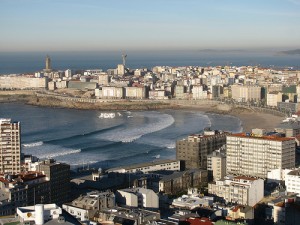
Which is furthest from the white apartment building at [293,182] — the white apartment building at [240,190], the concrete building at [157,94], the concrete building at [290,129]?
the concrete building at [157,94]

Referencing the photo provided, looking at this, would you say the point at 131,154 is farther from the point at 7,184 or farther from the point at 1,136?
the point at 7,184

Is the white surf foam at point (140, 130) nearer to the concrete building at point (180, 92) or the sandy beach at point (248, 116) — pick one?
the sandy beach at point (248, 116)

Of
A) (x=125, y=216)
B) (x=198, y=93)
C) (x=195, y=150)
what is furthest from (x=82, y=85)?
(x=125, y=216)

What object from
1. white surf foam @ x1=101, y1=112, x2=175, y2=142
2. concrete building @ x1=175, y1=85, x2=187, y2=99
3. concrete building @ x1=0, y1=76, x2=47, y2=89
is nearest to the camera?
white surf foam @ x1=101, y1=112, x2=175, y2=142

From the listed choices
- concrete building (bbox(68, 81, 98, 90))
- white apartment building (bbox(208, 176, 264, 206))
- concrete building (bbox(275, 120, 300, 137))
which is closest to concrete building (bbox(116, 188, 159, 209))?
white apartment building (bbox(208, 176, 264, 206))

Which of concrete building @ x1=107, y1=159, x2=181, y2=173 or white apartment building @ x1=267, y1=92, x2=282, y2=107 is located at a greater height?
white apartment building @ x1=267, y1=92, x2=282, y2=107

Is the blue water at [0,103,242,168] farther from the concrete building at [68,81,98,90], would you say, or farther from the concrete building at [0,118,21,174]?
the concrete building at [68,81,98,90]

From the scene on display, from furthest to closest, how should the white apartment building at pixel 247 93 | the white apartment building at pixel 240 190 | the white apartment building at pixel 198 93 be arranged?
the white apartment building at pixel 198 93, the white apartment building at pixel 247 93, the white apartment building at pixel 240 190
